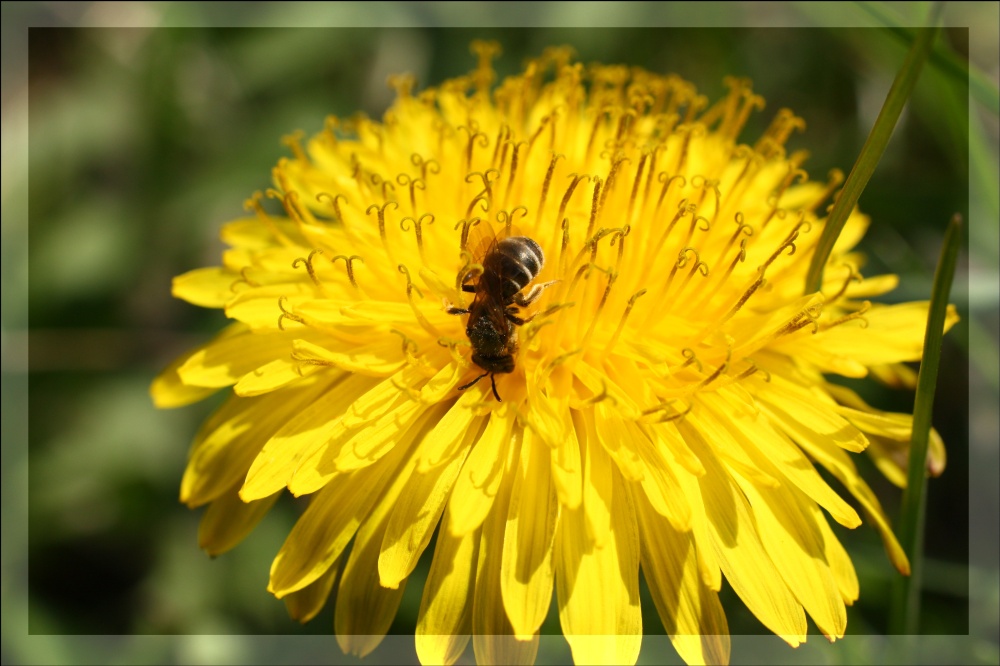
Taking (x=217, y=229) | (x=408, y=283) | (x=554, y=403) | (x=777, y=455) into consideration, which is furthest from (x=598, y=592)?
(x=217, y=229)

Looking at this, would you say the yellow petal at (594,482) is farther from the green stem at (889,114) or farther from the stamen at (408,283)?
the green stem at (889,114)

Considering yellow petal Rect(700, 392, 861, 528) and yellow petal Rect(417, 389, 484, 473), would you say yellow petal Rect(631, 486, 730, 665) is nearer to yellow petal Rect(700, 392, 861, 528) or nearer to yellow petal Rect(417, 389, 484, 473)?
yellow petal Rect(700, 392, 861, 528)

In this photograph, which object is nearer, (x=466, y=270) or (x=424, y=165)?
(x=466, y=270)

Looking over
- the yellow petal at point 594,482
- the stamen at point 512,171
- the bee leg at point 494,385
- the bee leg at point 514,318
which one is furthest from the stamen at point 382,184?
the yellow petal at point 594,482

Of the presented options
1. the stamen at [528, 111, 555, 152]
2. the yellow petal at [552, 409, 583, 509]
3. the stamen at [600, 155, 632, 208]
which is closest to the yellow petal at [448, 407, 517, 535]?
the yellow petal at [552, 409, 583, 509]

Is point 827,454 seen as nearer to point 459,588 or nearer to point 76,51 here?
point 459,588

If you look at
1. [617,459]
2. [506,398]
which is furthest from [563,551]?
[506,398]

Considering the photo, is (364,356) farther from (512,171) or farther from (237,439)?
(512,171)
